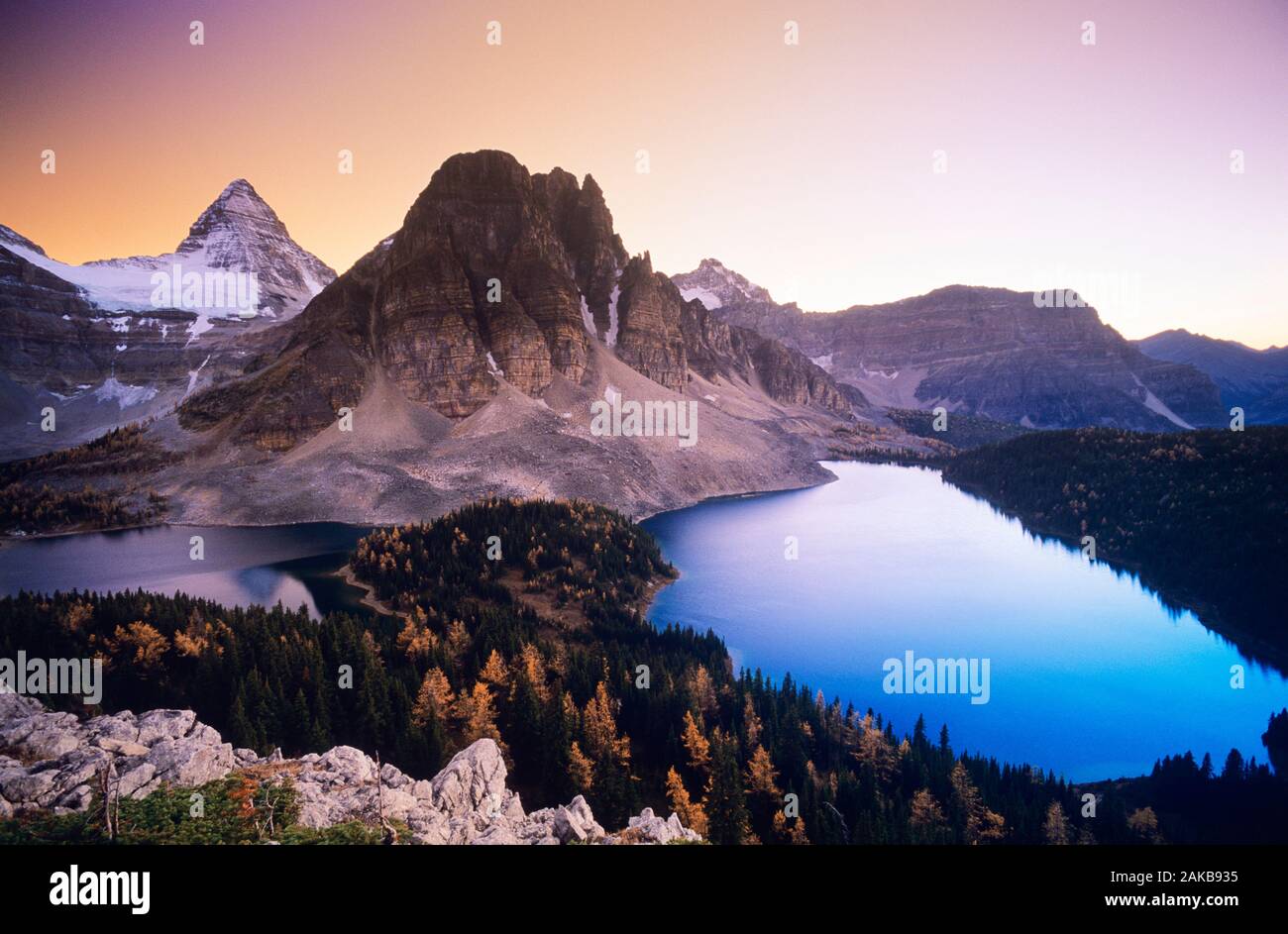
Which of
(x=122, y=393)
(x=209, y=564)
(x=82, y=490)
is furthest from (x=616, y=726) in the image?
(x=122, y=393)

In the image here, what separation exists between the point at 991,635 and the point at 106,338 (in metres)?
145

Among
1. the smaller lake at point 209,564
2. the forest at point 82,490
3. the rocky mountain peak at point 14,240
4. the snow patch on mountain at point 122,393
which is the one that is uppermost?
the rocky mountain peak at point 14,240

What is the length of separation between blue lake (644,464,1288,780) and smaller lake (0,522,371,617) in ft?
83.6

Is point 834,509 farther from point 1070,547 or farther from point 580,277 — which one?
point 580,277

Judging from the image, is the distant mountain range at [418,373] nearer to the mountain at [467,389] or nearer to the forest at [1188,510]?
the mountain at [467,389]

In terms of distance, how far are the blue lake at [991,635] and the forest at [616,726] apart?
2436mm

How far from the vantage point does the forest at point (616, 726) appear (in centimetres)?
2050

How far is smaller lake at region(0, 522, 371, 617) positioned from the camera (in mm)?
44219

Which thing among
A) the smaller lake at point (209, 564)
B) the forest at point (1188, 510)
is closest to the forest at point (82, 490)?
the smaller lake at point (209, 564)

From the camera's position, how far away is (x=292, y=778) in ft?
37.2

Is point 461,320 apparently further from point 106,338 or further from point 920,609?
point 106,338

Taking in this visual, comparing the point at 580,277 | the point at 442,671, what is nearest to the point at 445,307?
the point at 580,277

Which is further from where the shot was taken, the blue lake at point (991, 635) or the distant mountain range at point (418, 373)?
the distant mountain range at point (418, 373)

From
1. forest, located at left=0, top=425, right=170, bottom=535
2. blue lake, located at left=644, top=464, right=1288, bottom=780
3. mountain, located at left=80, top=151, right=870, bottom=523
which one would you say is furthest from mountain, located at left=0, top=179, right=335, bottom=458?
blue lake, located at left=644, top=464, right=1288, bottom=780
